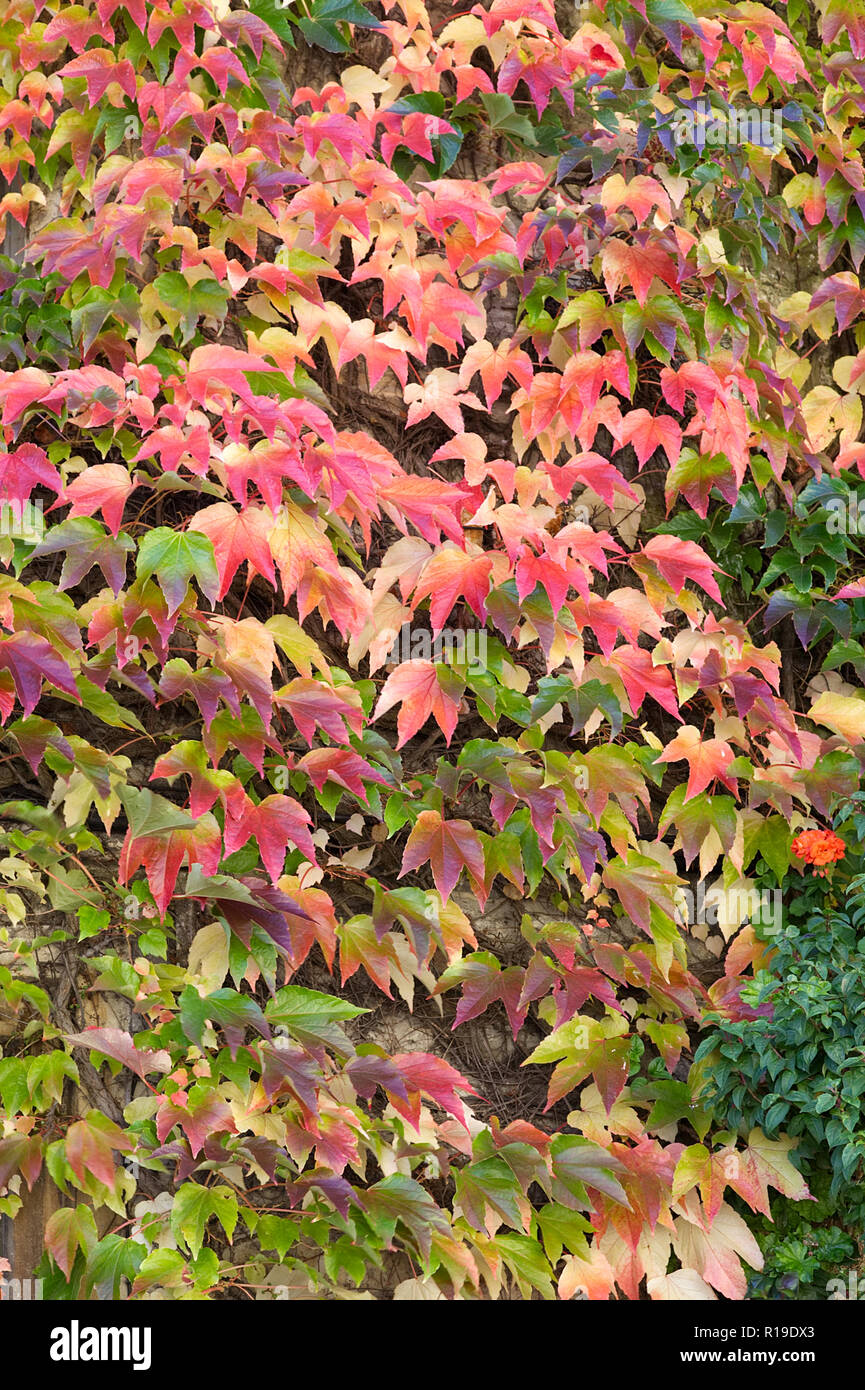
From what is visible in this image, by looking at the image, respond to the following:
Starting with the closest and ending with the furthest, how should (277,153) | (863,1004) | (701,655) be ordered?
(863,1004)
(277,153)
(701,655)

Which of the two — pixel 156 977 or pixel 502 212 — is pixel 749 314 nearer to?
pixel 502 212

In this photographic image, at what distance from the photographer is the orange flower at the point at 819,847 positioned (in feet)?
8.13

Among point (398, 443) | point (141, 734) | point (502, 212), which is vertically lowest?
point (141, 734)

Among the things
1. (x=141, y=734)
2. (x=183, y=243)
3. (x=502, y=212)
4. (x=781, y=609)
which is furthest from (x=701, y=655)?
(x=183, y=243)

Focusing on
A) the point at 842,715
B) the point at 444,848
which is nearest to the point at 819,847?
the point at 842,715

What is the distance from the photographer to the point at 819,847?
248cm

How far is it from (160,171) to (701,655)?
147cm

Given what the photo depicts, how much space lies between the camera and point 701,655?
266cm
